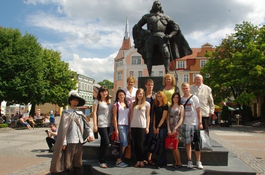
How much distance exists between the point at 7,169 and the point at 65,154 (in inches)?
133

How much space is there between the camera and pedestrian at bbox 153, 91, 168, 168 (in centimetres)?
505

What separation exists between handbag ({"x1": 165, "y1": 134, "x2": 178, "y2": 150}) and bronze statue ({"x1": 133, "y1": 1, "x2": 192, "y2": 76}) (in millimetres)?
2971

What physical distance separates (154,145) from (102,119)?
1.19m

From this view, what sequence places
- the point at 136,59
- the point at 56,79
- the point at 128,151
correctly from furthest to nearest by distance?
the point at 136,59, the point at 56,79, the point at 128,151

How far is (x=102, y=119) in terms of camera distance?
16.5 feet

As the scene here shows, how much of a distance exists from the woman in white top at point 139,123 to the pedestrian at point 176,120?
1.51ft

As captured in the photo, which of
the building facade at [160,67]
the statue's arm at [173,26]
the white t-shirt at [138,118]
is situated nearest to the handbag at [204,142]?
the white t-shirt at [138,118]

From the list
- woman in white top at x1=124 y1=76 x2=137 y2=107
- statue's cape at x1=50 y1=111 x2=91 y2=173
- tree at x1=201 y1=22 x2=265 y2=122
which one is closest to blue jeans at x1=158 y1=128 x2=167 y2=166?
woman in white top at x1=124 y1=76 x2=137 y2=107

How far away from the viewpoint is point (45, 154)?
362 inches

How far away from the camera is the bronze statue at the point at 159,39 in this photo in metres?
7.70

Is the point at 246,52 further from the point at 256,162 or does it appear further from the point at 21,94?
the point at 21,94

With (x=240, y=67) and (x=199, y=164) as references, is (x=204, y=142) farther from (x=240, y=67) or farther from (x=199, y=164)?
(x=240, y=67)

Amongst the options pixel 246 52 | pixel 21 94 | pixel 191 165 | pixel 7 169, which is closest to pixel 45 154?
pixel 7 169

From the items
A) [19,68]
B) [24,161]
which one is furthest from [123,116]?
[19,68]
